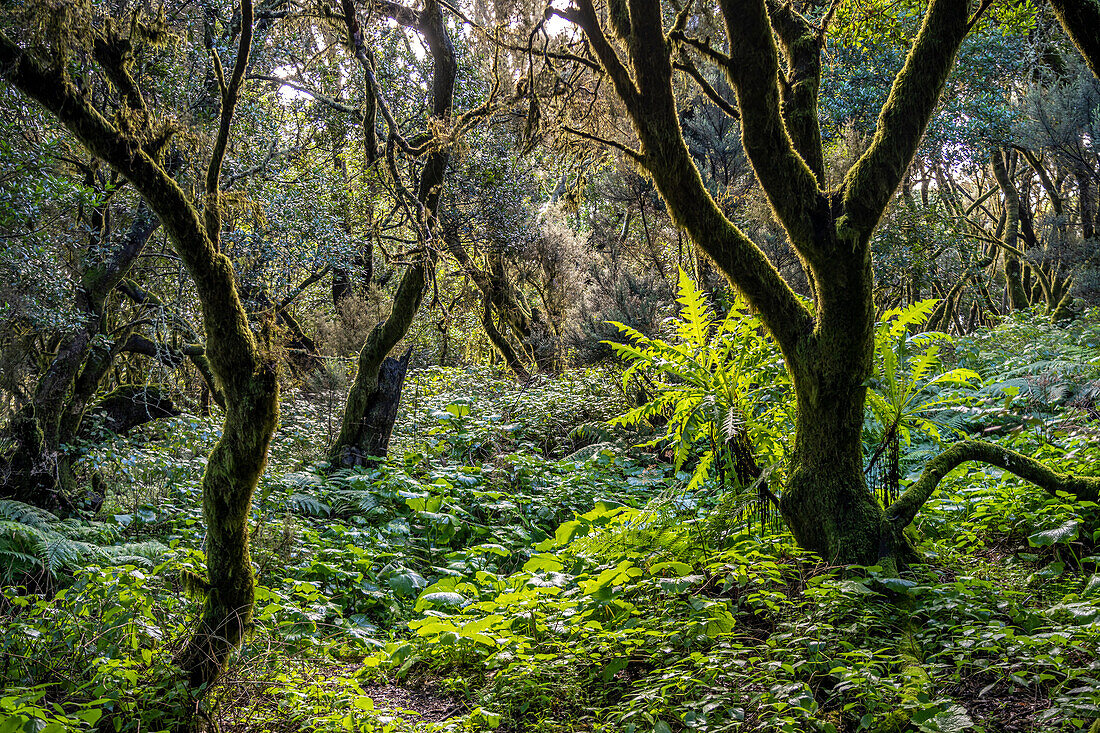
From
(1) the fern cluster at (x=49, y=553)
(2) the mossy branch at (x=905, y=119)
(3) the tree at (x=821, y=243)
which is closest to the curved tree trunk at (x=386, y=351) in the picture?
(1) the fern cluster at (x=49, y=553)

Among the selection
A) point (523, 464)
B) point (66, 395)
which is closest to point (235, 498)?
point (523, 464)

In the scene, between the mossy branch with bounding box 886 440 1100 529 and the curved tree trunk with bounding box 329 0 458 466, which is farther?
the curved tree trunk with bounding box 329 0 458 466

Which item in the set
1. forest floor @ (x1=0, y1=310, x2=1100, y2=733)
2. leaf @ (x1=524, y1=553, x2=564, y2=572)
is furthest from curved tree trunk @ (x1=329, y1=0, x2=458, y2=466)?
leaf @ (x1=524, y1=553, x2=564, y2=572)

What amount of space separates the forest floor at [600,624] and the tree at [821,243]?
312 millimetres

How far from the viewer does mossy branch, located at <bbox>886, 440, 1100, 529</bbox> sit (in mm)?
3559

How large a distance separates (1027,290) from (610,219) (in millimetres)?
11941

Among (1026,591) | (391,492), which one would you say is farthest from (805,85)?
(391,492)

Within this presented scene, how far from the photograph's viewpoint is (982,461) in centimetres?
361

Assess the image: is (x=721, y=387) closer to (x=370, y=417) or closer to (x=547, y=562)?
(x=547, y=562)

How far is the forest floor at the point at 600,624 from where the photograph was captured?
2.53 metres

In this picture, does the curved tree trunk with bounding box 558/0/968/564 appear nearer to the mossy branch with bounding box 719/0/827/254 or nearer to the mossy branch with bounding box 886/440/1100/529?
the mossy branch with bounding box 719/0/827/254

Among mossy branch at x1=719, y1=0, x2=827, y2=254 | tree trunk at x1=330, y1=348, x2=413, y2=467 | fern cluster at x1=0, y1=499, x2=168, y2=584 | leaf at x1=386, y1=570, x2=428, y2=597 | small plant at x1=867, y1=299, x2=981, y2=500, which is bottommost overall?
fern cluster at x1=0, y1=499, x2=168, y2=584

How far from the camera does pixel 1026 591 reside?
3178 millimetres

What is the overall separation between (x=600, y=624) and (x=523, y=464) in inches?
163
